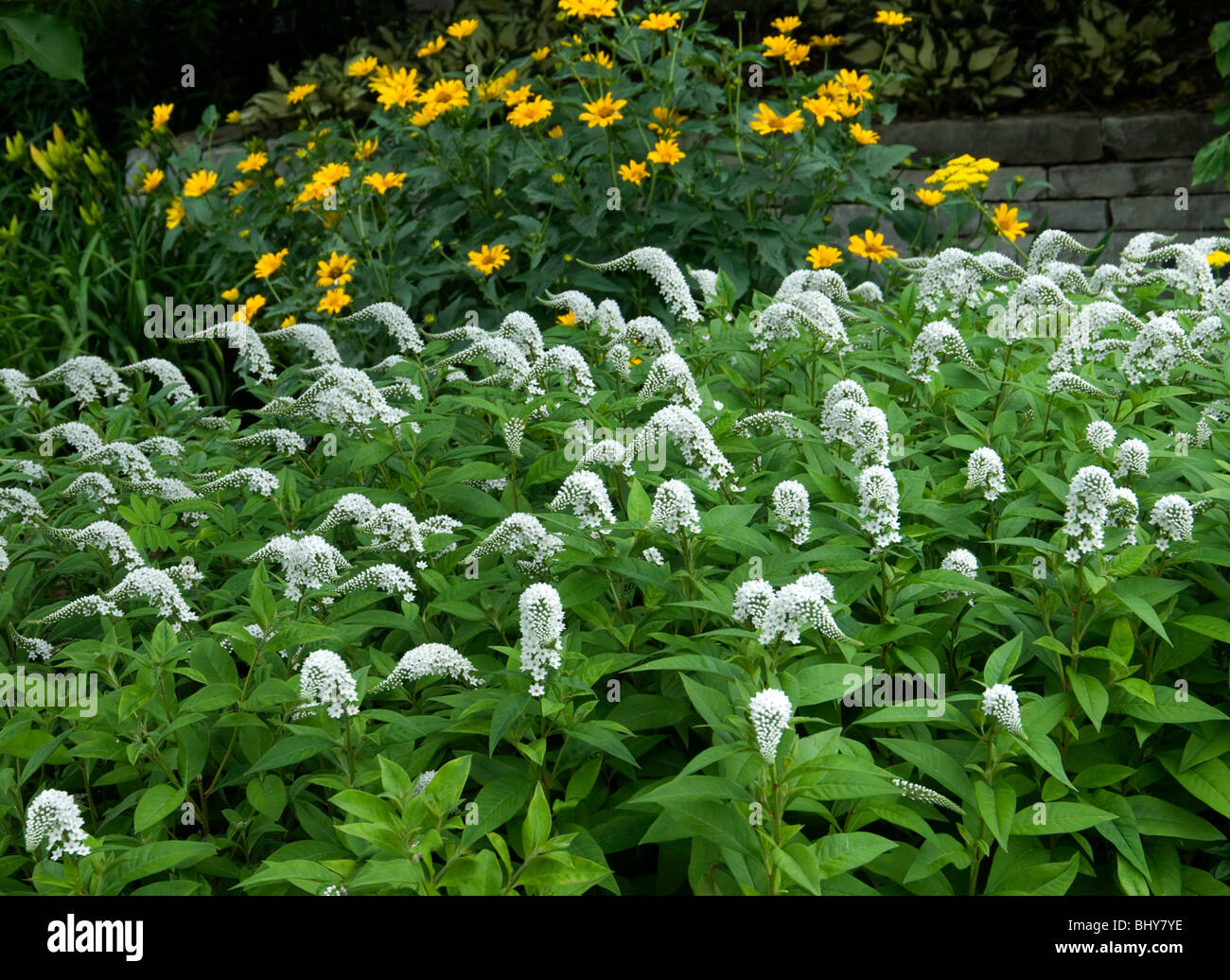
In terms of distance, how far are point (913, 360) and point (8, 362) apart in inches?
199

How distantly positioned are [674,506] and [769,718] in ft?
1.67

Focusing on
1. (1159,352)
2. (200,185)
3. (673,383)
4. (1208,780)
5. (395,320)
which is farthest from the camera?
(200,185)

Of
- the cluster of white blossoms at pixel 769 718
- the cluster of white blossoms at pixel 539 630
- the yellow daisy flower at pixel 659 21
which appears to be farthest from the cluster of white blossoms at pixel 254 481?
the yellow daisy flower at pixel 659 21

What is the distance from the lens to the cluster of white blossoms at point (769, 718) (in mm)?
1497

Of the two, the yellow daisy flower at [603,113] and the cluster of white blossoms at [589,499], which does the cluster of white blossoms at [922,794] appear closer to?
the cluster of white blossoms at [589,499]

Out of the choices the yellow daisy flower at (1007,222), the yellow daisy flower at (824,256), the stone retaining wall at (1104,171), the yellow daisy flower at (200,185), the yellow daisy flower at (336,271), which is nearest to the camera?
the yellow daisy flower at (824,256)

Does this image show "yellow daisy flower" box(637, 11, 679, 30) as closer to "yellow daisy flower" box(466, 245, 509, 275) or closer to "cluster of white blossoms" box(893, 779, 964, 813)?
"yellow daisy flower" box(466, 245, 509, 275)

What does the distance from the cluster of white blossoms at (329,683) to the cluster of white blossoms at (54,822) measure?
363 millimetres

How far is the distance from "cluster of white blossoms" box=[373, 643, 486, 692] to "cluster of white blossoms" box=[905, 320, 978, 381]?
1314mm

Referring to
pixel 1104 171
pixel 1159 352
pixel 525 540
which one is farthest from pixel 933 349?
pixel 1104 171

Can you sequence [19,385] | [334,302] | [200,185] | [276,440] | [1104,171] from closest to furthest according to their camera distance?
[276,440]
[19,385]
[334,302]
[200,185]
[1104,171]

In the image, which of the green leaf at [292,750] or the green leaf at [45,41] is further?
the green leaf at [45,41]

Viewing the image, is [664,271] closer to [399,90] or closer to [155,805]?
[155,805]

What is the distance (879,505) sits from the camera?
6.49 feet
